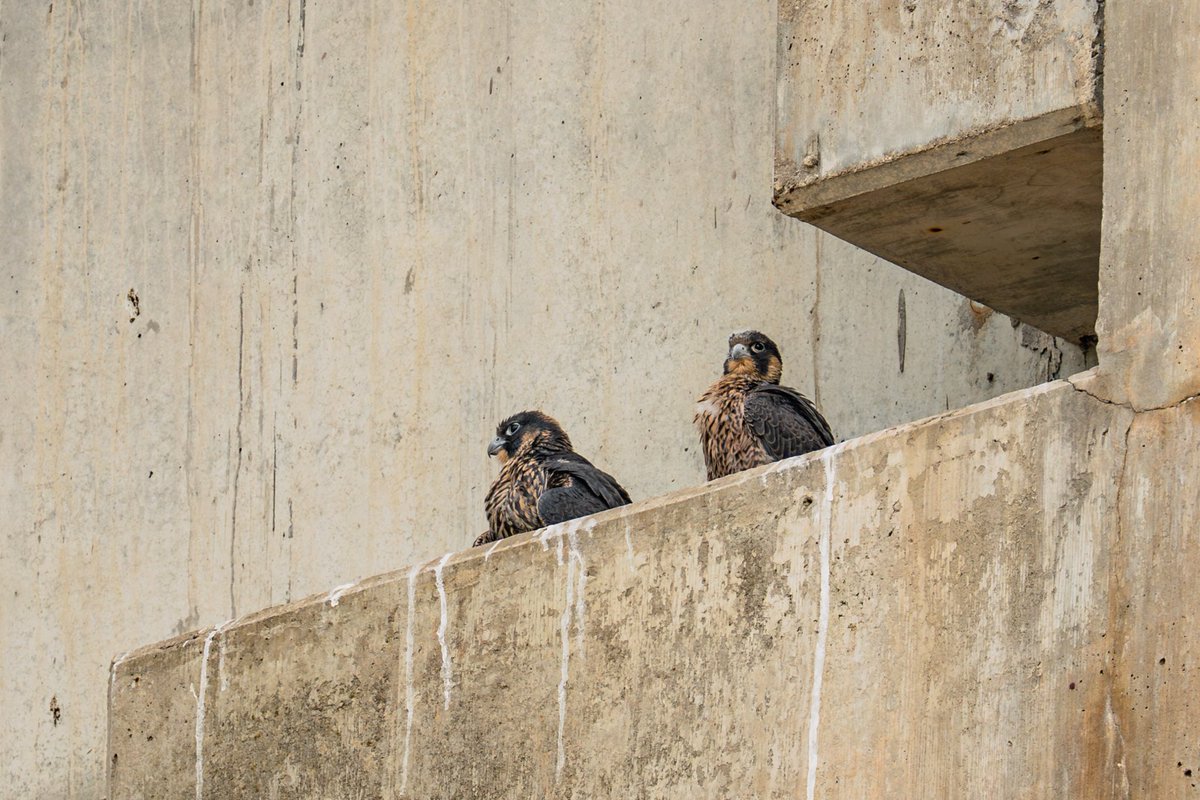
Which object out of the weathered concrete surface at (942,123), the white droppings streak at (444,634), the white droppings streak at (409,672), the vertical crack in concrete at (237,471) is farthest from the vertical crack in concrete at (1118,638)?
the vertical crack in concrete at (237,471)

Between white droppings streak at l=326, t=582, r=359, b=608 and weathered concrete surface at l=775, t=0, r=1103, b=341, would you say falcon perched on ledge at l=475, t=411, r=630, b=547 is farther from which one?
weathered concrete surface at l=775, t=0, r=1103, b=341

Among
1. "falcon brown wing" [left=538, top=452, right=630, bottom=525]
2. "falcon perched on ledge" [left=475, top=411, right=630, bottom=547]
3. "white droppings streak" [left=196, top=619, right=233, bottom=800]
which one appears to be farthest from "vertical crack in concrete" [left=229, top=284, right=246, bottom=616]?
"white droppings streak" [left=196, top=619, right=233, bottom=800]

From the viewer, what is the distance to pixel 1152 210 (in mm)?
4211

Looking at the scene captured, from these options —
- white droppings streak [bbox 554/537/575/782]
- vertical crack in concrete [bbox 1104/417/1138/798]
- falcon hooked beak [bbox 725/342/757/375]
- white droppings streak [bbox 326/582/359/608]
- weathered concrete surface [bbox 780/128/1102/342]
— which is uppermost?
falcon hooked beak [bbox 725/342/757/375]

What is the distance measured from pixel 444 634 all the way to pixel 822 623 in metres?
1.13

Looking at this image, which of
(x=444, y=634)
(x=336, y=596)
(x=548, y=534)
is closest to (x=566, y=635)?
(x=548, y=534)

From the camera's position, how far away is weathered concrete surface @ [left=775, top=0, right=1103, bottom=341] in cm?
450

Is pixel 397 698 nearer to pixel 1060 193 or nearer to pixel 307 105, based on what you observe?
pixel 1060 193

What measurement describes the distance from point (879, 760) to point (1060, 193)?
4.66 feet

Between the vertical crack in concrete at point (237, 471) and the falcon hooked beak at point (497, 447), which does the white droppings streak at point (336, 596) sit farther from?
the vertical crack in concrete at point (237, 471)

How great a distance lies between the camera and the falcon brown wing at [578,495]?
6.05 metres

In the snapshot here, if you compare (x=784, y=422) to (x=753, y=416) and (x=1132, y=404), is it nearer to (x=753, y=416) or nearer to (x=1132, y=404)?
(x=753, y=416)

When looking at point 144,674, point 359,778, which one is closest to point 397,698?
point 359,778

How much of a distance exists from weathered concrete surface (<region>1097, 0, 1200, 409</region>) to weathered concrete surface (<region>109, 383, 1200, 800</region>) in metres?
0.09
